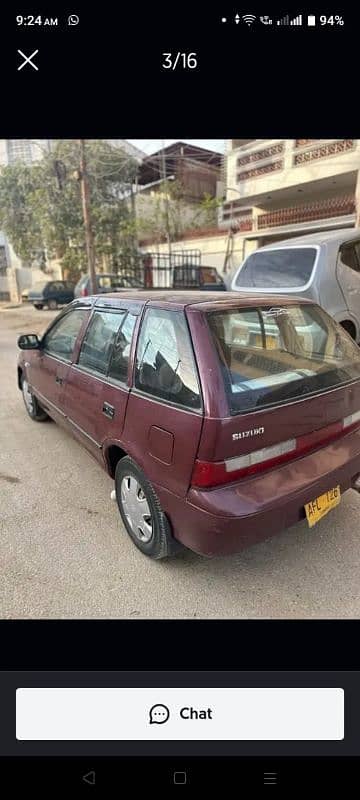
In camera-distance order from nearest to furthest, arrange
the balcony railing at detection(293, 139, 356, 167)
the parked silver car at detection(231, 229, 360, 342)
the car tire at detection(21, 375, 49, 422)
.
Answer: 1. the car tire at detection(21, 375, 49, 422)
2. the parked silver car at detection(231, 229, 360, 342)
3. the balcony railing at detection(293, 139, 356, 167)

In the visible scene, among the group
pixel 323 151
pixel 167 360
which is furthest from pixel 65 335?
pixel 323 151

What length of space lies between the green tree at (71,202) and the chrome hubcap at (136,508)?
15805 millimetres

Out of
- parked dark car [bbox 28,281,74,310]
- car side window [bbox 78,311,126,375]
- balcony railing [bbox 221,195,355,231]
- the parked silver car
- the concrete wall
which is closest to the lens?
car side window [bbox 78,311,126,375]

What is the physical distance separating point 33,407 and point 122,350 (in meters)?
2.30

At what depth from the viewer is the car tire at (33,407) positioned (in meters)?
4.16

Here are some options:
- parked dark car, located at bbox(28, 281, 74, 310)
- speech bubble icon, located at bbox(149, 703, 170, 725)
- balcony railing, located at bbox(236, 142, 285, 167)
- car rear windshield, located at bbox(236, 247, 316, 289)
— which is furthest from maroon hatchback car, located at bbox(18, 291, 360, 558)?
parked dark car, located at bbox(28, 281, 74, 310)

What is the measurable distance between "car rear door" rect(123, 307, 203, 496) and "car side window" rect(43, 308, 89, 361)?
42.5 inches

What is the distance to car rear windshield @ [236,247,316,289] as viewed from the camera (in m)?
4.43

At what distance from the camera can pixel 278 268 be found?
4.75 m
